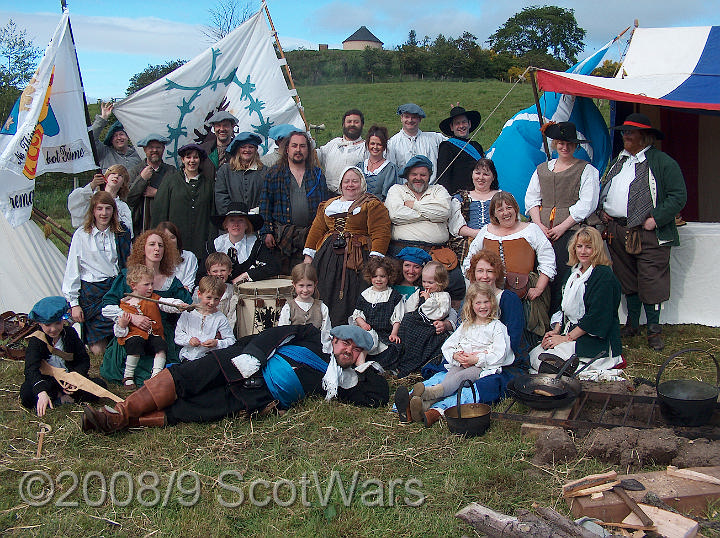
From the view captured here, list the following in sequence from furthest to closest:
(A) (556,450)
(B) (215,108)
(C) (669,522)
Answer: (B) (215,108), (A) (556,450), (C) (669,522)

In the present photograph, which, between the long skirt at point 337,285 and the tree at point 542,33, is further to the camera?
the tree at point 542,33

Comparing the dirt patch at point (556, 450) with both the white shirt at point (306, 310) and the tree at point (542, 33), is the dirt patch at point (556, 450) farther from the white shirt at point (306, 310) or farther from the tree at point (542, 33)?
the tree at point (542, 33)

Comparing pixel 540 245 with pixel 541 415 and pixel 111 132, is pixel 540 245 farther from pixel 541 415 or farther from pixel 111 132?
pixel 111 132

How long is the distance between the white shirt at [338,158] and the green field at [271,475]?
2.34 m

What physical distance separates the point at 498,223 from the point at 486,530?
2774 mm

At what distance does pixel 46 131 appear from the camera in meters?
5.46

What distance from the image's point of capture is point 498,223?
5.18 metres

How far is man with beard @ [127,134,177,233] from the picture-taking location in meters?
5.88

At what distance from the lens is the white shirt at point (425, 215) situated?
5402 millimetres

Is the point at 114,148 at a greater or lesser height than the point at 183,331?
greater

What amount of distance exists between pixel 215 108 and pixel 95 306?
229 cm

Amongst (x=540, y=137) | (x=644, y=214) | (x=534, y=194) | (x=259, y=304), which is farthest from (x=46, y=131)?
(x=644, y=214)

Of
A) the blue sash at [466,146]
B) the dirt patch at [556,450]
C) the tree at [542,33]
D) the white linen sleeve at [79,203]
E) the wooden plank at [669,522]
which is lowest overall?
the wooden plank at [669,522]

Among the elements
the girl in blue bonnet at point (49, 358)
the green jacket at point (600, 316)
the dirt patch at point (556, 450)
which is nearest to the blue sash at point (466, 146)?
the green jacket at point (600, 316)
